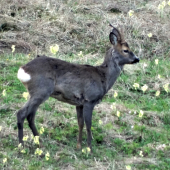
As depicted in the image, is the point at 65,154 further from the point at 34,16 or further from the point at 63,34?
the point at 34,16

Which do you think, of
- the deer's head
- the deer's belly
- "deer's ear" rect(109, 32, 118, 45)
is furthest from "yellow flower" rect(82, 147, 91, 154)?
"deer's ear" rect(109, 32, 118, 45)

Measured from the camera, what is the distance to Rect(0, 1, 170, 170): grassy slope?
6.10 meters

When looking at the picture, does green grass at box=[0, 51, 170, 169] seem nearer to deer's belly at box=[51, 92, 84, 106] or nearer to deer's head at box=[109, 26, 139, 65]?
deer's belly at box=[51, 92, 84, 106]

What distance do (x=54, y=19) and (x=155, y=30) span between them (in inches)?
129

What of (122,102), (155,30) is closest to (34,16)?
(155,30)

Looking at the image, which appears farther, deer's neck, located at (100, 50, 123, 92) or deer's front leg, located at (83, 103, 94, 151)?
deer's neck, located at (100, 50, 123, 92)

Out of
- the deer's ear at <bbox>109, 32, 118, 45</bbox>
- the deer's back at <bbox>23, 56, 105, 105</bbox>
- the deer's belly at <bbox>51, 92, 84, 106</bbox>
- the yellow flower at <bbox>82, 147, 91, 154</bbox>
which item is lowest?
the yellow flower at <bbox>82, 147, 91, 154</bbox>

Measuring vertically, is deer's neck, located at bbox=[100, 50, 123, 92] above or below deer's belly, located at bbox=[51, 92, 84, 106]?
above

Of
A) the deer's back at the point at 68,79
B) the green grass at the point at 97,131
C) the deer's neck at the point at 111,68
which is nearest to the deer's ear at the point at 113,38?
the deer's neck at the point at 111,68

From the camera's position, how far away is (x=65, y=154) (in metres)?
6.09

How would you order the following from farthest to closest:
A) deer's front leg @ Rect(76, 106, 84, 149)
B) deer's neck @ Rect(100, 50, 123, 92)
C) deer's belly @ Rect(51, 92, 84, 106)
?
deer's neck @ Rect(100, 50, 123, 92) < deer's front leg @ Rect(76, 106, 84, 149) < deer's belly @ Rect(51, 92, 84, 106)

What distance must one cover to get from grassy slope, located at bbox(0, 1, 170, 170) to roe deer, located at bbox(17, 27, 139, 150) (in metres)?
0.41

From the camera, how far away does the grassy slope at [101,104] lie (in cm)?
610

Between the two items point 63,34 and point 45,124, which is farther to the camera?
point 63,34
